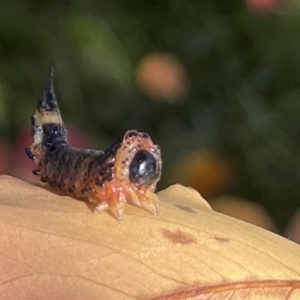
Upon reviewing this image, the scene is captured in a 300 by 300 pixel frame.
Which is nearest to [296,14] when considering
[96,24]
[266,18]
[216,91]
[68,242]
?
[266,18]

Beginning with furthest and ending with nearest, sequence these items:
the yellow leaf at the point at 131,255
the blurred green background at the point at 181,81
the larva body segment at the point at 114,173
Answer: the blurred green background at the point at 181,81
the larva body segment at the point at 114,173
the yellow leaf at the point at 131,255

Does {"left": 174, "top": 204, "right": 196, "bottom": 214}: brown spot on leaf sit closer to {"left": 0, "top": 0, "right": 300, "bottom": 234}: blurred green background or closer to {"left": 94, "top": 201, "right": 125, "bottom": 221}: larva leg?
{"left": 94, "top": 201, "right": 125, "bottom": 221}: larva leg

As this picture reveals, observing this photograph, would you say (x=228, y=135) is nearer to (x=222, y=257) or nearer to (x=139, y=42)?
(x=139, y=42)

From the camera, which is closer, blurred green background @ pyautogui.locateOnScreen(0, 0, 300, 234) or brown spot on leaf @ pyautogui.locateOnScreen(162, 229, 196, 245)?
brown spot on leaf @ pyautogui.locateOnScreen(162, 229, 196, 245)

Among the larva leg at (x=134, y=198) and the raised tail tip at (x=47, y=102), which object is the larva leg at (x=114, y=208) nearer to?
the larva leg at (x=134, y=198)

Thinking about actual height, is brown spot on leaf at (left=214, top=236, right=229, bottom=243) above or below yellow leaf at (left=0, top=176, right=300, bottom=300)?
above

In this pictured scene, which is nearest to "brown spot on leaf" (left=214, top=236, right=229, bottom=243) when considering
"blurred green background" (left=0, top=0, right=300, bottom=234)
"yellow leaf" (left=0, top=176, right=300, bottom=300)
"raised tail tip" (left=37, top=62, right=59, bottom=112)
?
"yellow leaf" (left=0, top=176, right=300, bottom=300)

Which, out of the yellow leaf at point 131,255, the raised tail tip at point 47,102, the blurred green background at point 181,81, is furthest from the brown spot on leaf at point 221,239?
the blurred green background at point 181,81
